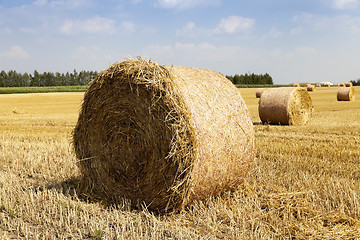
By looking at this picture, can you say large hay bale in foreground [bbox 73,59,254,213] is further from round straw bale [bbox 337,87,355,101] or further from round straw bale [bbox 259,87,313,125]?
round straw bale [bbox 337,87,355,101]

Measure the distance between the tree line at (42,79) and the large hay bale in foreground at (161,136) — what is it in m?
93.0

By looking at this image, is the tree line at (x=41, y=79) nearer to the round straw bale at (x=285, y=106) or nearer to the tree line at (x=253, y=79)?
the tree line at (x=253, y=79)

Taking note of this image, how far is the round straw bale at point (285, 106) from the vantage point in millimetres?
11727

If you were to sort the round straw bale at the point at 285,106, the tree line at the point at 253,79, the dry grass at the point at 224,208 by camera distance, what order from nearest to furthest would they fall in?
the dry grass at the point at 224,208 < the round straw bale at the point at 285,106 < the tree line at the point at 253,79

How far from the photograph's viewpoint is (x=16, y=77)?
9669 cm

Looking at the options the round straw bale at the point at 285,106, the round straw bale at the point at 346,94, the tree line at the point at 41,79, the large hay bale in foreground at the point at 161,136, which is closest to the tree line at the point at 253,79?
the tree line at the point at 41,79

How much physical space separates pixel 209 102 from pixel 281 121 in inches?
313

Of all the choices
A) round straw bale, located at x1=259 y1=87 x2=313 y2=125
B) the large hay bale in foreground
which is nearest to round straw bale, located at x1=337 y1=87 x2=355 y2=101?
round straw bale, located at x1=259 y1=87 x2=313 y2=125

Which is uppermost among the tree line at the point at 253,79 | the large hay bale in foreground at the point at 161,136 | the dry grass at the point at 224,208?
the tree line at the point at 253,79

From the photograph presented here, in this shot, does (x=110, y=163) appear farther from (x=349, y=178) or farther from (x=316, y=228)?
(x=349, y=178)

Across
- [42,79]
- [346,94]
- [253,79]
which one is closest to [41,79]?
[42,79]

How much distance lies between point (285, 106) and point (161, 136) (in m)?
8.08

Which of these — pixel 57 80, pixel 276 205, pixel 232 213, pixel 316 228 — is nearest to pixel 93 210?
pixel 232 213

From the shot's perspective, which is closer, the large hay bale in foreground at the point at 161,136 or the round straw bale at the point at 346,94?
the large hay bale in foreground at the point at 161,136
